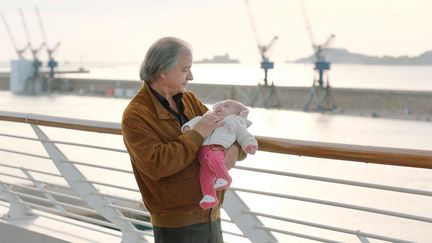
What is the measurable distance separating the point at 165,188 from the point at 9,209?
1.35 m

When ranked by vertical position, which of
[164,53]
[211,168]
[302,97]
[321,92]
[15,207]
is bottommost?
[302,97]

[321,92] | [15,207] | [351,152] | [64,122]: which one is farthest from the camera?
[321,92]

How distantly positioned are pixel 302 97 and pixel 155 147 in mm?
39218

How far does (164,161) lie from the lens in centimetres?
108

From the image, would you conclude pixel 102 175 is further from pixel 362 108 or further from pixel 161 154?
pixel 362 108

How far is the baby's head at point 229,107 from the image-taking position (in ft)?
3.74

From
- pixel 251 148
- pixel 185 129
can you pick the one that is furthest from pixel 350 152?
pixel 185 129

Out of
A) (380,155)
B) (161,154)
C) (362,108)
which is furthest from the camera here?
(362,108)

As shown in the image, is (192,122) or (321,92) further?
(321,92)

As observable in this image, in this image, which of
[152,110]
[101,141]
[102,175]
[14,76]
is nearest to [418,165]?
[152,110]

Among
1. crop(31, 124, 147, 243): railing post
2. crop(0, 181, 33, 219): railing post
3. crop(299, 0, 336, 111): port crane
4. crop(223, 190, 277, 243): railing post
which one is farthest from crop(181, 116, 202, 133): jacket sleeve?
crop(299, 0, 336, 111): port crane

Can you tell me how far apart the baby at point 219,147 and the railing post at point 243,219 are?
1.30 ft

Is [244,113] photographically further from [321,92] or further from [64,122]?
[321,92]

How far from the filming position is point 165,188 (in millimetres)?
1132
